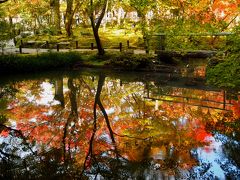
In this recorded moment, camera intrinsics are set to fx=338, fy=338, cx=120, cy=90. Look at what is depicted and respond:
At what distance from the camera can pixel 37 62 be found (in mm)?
27219

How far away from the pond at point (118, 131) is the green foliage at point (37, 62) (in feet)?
12.3

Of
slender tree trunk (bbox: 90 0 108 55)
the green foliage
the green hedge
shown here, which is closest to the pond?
the green hedge

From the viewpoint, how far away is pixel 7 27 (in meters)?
26.1

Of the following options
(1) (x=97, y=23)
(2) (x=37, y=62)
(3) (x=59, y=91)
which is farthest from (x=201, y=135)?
(1) (x=97, y=23)

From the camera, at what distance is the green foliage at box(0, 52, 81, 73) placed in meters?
25.8

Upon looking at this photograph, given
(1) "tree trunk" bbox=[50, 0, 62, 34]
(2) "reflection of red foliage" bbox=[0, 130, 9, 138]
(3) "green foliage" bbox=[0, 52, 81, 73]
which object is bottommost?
(2) "reflection of red foliage" bbox=[0, 130, 9, 138]

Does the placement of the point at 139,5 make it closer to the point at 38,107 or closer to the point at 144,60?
the point at 144,60

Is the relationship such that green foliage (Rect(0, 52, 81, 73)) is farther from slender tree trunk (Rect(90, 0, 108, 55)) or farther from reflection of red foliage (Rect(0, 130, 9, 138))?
reflection of red foliage (Rect(0, 130, 9, 138))

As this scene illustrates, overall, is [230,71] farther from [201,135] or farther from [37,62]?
[37,62]

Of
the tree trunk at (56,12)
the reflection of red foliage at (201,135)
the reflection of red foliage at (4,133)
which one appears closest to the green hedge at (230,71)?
the reflection of red foliage at (201,135)

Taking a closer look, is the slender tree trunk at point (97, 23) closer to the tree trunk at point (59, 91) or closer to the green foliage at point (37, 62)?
the green foliage at point (37, 62)

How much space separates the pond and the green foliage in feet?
12.3

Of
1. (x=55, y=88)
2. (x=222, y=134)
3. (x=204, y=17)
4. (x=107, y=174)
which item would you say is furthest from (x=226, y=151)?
(x=204, y=17)

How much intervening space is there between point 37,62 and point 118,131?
16.3m
